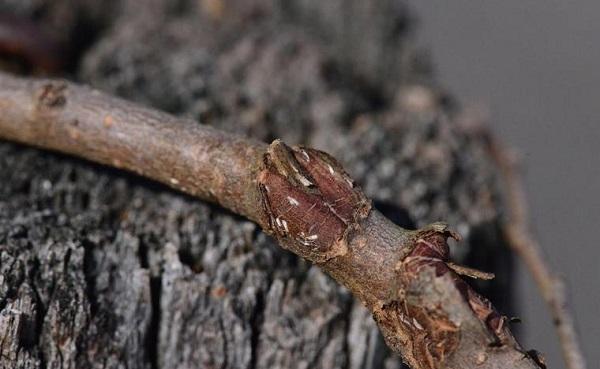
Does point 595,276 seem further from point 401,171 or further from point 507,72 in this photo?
point 401,171

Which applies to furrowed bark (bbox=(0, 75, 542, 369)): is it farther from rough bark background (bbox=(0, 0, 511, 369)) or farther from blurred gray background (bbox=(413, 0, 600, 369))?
blurred gray background (bbox=(413, 0, 600, 369))

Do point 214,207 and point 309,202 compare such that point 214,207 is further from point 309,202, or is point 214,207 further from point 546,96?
point 546,96

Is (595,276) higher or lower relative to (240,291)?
higher

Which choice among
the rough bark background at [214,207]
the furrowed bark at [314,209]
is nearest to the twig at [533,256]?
the rough bark background at [214,207]

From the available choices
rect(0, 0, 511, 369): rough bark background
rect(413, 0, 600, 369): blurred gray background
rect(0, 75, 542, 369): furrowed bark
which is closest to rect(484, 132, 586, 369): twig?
rect(0, 0, 511, 369): rough bark background

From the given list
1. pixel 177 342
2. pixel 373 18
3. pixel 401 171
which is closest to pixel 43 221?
pixel 177 342

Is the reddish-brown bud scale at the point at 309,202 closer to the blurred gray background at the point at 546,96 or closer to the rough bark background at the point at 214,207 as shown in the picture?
A: the rough bark background at the point at 214,207
